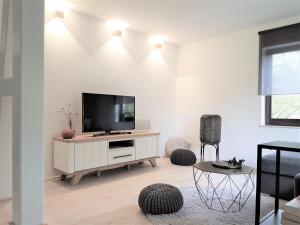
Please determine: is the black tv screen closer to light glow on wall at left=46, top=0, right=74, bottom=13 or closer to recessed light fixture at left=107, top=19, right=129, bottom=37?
recessed light fixture at left=107, top=19, right=129, bottom=37

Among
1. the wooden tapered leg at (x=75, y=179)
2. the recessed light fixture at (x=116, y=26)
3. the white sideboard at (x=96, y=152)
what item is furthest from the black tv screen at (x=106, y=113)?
the recessed light fixture at (x=116, y=26)

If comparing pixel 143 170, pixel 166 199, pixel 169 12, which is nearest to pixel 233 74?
pixel 169 12

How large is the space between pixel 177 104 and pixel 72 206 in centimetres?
339

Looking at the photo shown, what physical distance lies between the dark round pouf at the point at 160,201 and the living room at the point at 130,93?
0.05 m

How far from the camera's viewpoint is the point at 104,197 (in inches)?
102

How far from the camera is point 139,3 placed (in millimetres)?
3176

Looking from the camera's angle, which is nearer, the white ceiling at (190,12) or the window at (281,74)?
the white ceiling at (190,12)

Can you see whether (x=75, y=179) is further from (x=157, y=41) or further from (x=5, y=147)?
(x=157, y=41)

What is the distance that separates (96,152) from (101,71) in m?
1.38

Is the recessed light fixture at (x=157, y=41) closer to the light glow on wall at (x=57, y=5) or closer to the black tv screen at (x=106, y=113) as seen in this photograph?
the black tv screen at (x=106, y=113)

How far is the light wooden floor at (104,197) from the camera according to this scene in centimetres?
204

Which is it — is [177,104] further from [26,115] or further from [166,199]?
[26,115]

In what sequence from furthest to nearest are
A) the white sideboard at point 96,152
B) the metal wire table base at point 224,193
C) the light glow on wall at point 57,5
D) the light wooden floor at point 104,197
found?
the light glow on wall at point 57,5, the white sideboard at point 96,152, the metal wire table base at point 224,193, the light wooden floor at point 104,197

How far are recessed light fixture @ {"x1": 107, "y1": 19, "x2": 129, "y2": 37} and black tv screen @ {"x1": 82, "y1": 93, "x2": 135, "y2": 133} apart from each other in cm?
112
